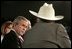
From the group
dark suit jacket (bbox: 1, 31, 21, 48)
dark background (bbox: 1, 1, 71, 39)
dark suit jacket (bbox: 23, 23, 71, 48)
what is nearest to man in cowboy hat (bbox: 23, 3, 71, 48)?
dark suit jacket (bbox: 23, 23, 71, 48)

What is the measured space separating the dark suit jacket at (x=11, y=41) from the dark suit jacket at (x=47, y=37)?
2.48ft

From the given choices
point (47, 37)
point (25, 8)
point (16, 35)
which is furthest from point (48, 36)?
point (25, 8)

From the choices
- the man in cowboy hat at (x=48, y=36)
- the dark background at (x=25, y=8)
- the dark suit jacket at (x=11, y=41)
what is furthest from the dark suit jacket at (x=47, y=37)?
the dark background at (x=25, y=8)

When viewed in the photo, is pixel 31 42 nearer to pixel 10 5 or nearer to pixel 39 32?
pixel 39 32

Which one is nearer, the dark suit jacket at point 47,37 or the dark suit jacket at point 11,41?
the dark suit jacket at point 47,37

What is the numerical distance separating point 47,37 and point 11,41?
0.97m

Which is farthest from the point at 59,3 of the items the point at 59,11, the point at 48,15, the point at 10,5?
the point at 48,15

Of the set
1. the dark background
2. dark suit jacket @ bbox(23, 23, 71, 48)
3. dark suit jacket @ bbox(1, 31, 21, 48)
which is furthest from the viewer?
the dark background

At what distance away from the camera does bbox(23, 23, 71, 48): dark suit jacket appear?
306cm

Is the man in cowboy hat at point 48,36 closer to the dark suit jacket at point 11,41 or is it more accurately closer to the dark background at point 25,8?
the dark suit jacket at point 11,41

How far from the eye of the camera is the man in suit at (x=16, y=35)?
3949mm

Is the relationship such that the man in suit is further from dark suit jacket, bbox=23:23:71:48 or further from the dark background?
the dark background

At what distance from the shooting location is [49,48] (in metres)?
3.06

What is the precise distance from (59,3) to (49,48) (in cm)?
347
